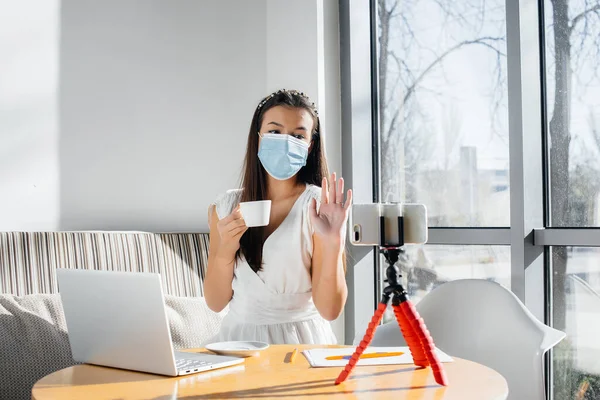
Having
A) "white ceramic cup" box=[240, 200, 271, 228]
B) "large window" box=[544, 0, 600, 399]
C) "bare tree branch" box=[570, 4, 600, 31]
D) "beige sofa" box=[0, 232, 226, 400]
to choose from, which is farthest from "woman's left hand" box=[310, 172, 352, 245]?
"bare tree branch" box=[570, 4, 600, 31]

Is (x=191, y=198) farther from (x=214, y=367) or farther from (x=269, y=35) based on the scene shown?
(x=214, y=367)

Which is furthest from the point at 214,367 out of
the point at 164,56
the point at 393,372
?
the point at 164,56

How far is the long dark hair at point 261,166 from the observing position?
6.95 ft

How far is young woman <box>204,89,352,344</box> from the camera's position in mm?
1999

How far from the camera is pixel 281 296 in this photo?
2053 mm

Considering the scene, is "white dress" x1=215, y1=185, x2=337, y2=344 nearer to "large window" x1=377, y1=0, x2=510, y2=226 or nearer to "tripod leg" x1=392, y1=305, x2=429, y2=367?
"tripod leg" x1=392, y1=305, x2=429, y2=367

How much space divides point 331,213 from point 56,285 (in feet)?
3.61

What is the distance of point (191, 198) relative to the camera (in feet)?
9.61

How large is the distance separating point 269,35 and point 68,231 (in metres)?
1.33

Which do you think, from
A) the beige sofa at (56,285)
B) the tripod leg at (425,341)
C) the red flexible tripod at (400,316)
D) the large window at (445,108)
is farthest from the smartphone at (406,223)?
the large window at (445,108)

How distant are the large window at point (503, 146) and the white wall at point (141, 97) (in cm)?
34

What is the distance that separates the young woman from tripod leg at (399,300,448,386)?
0.67 m

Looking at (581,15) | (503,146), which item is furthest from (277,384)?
(581,15)

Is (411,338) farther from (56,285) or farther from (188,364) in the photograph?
(56,285)
